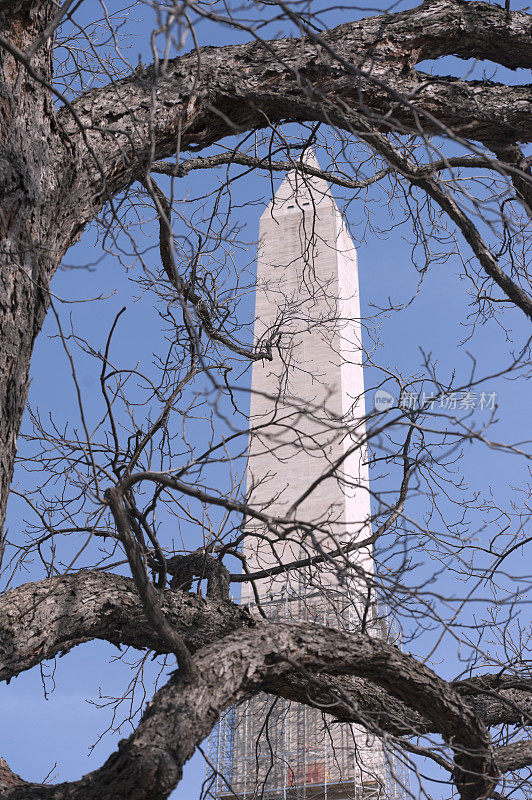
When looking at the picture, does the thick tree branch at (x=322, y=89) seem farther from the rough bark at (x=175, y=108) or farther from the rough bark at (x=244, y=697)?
the rough bark at (x=244, y=697)

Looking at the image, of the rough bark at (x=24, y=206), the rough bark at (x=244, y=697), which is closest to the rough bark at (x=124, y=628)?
the rough bark at (x=244, y=697)

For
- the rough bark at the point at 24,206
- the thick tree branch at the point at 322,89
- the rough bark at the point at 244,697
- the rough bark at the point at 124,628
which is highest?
the thick tree branch at the point at 322,89

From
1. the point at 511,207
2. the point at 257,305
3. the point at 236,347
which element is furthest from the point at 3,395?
the point at 257,305

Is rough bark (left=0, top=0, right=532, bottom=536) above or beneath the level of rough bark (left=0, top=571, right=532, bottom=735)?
above

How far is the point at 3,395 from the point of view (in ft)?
7.72

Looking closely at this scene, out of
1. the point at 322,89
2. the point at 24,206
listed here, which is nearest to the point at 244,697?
the point at 24,206

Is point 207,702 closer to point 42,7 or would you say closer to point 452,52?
point 42,7

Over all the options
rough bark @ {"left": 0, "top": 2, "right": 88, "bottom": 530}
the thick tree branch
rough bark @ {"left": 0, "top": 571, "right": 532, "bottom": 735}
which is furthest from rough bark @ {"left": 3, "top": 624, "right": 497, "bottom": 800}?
the thick tree branch

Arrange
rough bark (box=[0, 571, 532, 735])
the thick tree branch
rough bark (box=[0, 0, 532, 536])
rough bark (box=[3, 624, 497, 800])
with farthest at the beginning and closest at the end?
the thick tree branch → rough bark (box=[0, 571, 532, 735]) → rough bark (box=[0, 0, 532, 536]) → rough bark (box=[3, 624, 497, 800])

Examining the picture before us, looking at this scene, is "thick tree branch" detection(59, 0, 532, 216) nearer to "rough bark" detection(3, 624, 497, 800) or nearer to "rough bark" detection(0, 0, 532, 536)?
"rough bark" detection(0, 0, 532, 536)

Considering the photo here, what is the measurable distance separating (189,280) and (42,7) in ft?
4.61

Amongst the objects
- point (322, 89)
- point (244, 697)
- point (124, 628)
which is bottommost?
point (244, 697)

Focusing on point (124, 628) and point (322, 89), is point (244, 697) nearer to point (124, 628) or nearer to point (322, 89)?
point (124, 628)

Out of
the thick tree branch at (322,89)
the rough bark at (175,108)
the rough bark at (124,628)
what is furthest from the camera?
the thick tree branch at (322,89)
